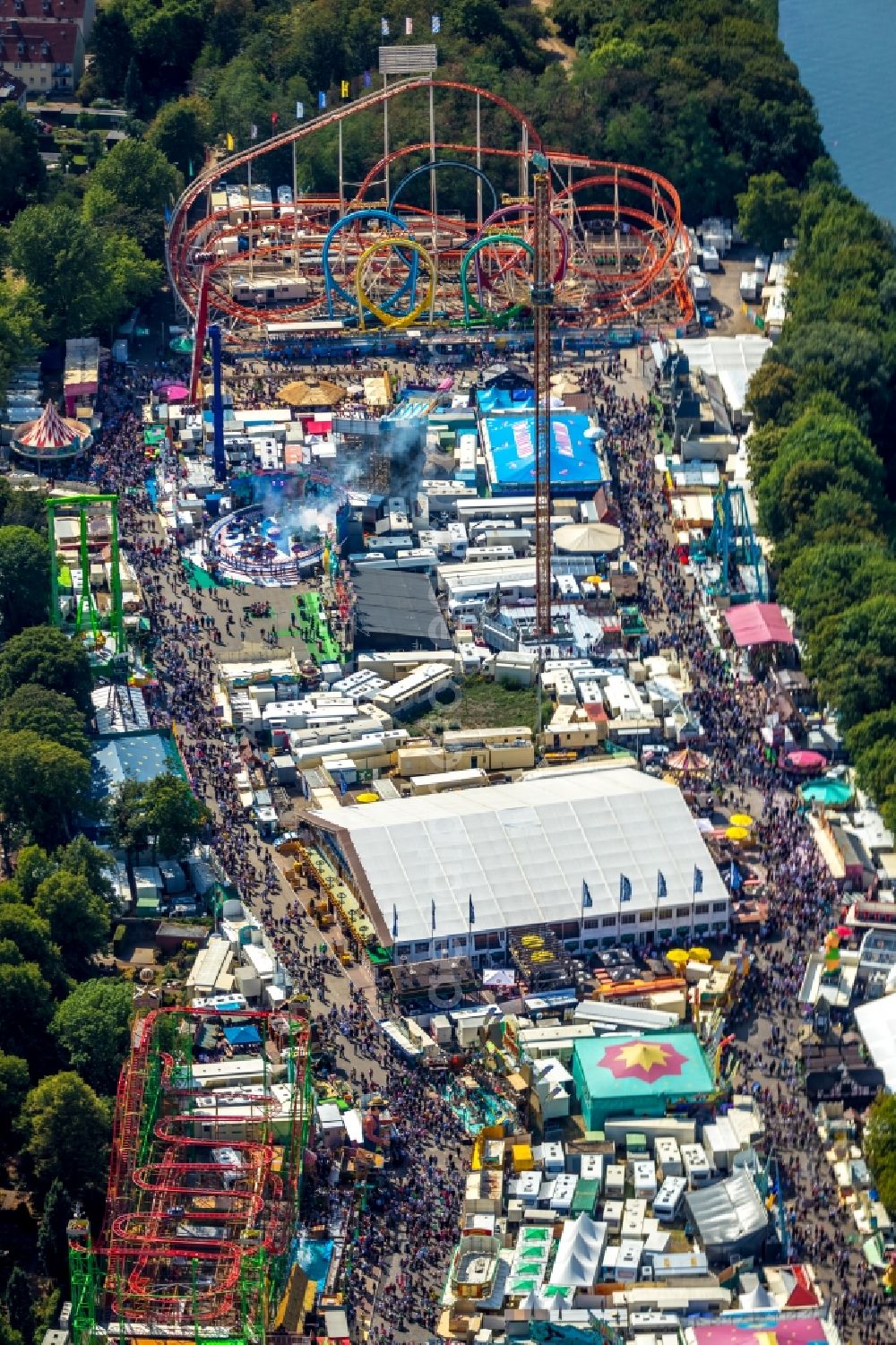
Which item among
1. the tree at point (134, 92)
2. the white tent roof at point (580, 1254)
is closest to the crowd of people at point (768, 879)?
the white tent roof at point (580, 1254)

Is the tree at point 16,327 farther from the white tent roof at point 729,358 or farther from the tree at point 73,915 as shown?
the tree at point 73,915

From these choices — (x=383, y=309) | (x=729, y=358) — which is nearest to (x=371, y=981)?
(x=729, y=358)

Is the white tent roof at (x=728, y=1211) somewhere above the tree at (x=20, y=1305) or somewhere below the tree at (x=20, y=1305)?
above

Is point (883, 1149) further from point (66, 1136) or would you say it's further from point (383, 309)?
point (383, 309)

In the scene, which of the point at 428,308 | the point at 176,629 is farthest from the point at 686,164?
the point at 176,629

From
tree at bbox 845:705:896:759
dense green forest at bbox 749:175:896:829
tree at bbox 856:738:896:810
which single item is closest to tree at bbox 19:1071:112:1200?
dense green forest at bbox 749:175:896:829
